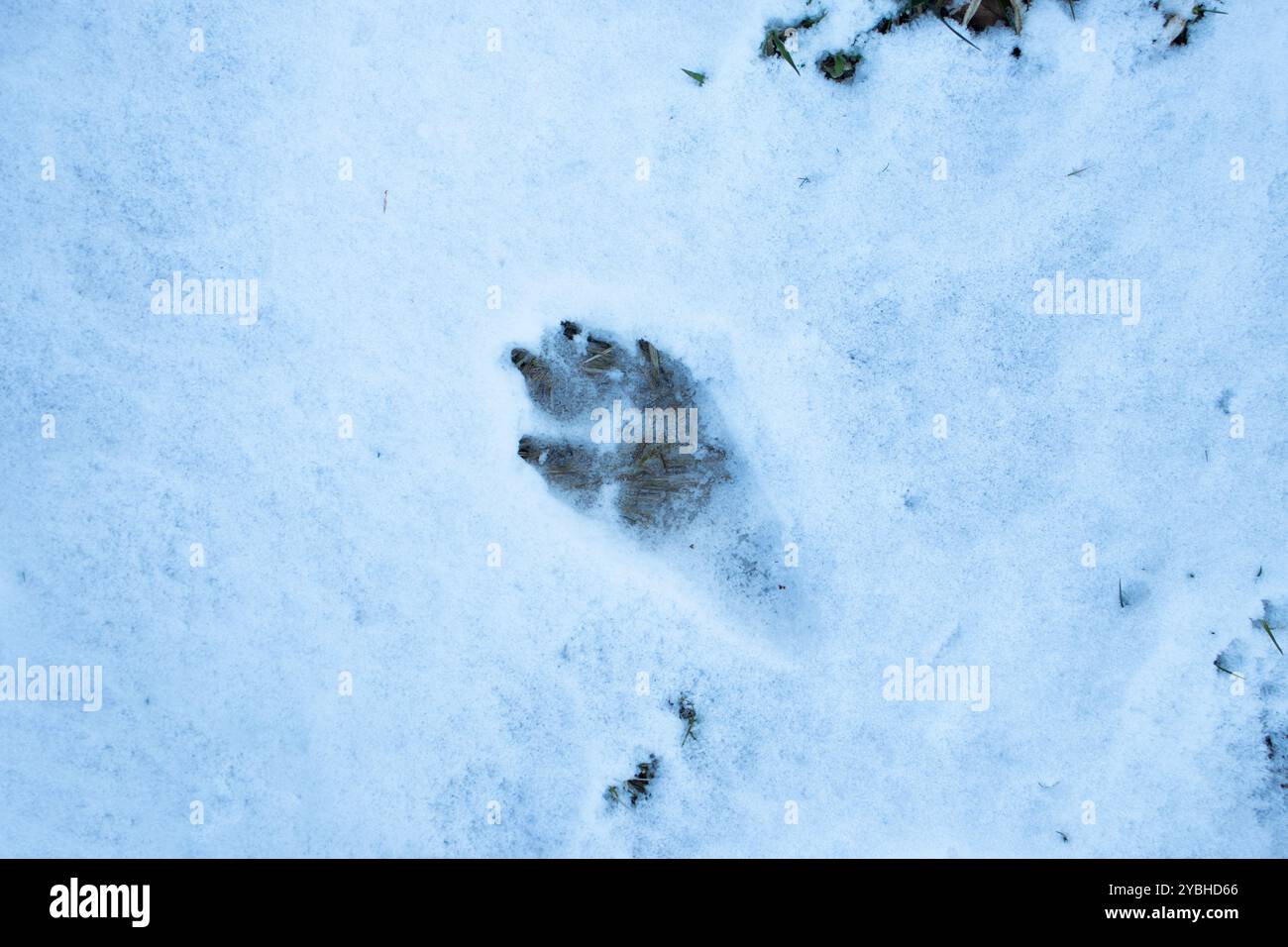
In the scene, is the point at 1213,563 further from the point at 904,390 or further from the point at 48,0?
the point at 48,0

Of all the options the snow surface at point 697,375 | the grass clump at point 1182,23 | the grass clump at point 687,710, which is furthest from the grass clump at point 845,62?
the grass clump at point 687,710

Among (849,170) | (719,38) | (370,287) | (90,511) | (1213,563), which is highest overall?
(719,38)

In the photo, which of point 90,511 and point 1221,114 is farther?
point 90,511

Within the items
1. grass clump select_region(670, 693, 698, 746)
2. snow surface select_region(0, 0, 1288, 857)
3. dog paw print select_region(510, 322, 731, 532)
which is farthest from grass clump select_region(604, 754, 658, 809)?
dog paw print select_region(510, 322, 731, 532)

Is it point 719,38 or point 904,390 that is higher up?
point 719,38

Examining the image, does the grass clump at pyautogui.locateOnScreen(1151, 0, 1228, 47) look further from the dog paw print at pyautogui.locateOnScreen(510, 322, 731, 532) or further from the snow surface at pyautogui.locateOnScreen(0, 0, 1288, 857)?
the dog paw print at pyautogui.locateOnScreen(510, 322, 731, 532)

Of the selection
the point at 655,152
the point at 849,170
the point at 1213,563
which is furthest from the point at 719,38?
the point at 1213,563

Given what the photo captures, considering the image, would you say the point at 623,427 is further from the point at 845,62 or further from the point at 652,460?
the point at 845,62
